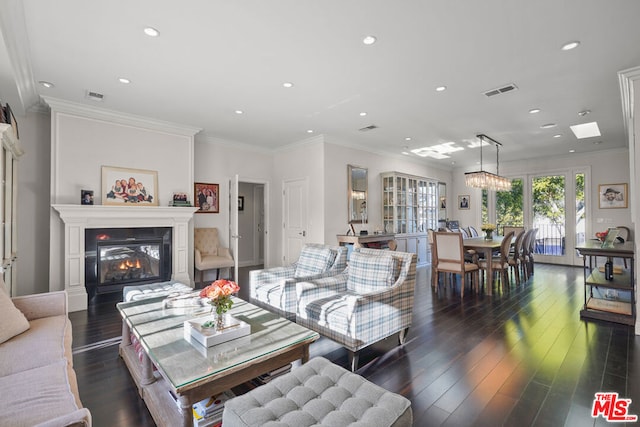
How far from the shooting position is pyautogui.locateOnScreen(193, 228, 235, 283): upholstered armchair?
17.7ft

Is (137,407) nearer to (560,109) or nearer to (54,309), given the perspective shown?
(54,309)

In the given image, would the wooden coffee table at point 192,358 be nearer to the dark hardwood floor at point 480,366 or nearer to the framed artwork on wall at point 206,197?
the dark hardwood floor at point 480,366

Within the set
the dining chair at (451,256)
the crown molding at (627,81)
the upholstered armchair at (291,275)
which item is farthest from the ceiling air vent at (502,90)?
the upholstered armchair at (291,275)

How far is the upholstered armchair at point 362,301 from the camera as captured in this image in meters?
2.47

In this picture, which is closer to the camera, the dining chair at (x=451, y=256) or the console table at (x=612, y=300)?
the console table at (x=612, y=300)

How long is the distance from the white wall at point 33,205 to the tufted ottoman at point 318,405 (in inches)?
182

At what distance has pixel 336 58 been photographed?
9.98 feet

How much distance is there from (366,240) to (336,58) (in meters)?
3.69

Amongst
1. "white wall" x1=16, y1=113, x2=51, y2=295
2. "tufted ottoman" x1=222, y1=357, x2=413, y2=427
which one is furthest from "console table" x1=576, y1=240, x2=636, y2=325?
"white wall" x1=16, y1=113, x2=51, y2=295

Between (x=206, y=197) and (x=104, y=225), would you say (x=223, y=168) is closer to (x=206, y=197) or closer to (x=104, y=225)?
(x=206, y=197)

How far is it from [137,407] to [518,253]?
20.2ft

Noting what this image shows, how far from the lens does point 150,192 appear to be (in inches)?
191

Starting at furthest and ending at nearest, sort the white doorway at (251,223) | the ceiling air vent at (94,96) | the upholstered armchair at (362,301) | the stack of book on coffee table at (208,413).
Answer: the white doorway at (251,223), the ceiling air vent at (94,96), the upholstered armchair at (362,301), the stack of book on coffee table at (208,413)

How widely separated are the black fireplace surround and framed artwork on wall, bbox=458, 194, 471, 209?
8081 millimetres
